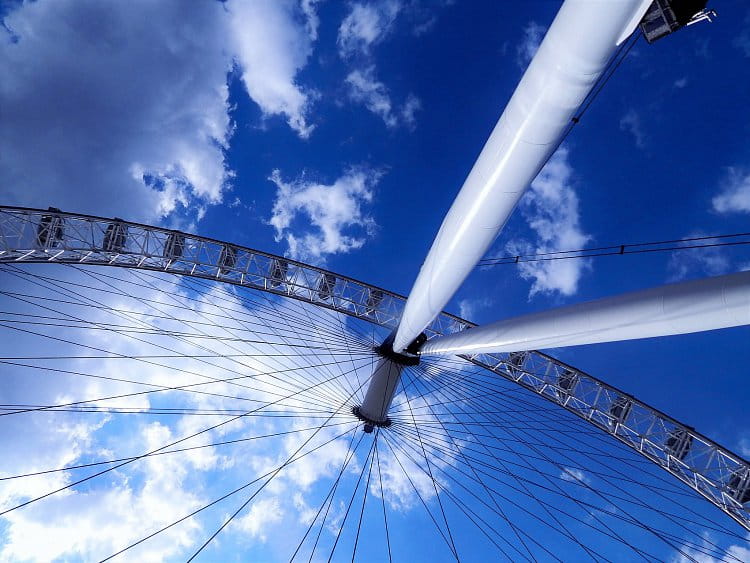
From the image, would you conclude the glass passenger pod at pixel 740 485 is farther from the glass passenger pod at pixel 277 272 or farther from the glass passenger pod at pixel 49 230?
the glass passenger pod at pixel 49 230

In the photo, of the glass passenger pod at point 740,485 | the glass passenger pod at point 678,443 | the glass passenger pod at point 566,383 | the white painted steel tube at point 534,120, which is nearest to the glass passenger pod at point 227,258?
the white painted steel tube at point 534,120

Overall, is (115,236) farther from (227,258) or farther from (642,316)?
(642,316)

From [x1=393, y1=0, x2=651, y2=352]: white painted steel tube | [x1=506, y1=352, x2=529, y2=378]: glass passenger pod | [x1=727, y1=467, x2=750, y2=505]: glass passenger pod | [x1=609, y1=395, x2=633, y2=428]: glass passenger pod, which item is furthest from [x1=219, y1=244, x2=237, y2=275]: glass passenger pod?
[x1=727, y1=467, x2=750, y2=505]: glass passenger pod

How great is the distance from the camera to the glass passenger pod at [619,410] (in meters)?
22.2

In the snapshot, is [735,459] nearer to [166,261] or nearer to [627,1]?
[627,1]

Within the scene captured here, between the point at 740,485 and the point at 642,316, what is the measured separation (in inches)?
792

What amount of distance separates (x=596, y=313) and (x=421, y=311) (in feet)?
14.0

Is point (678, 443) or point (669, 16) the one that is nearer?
point (669, 16)

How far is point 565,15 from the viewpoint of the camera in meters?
4.16

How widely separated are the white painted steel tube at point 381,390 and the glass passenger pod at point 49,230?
14909mm

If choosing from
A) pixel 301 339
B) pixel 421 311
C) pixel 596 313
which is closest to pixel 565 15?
pixel 596 313

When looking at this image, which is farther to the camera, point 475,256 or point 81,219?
point 81,219

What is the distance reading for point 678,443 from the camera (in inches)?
826

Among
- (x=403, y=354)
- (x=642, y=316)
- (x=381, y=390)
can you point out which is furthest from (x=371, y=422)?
(x=642, y=316)
